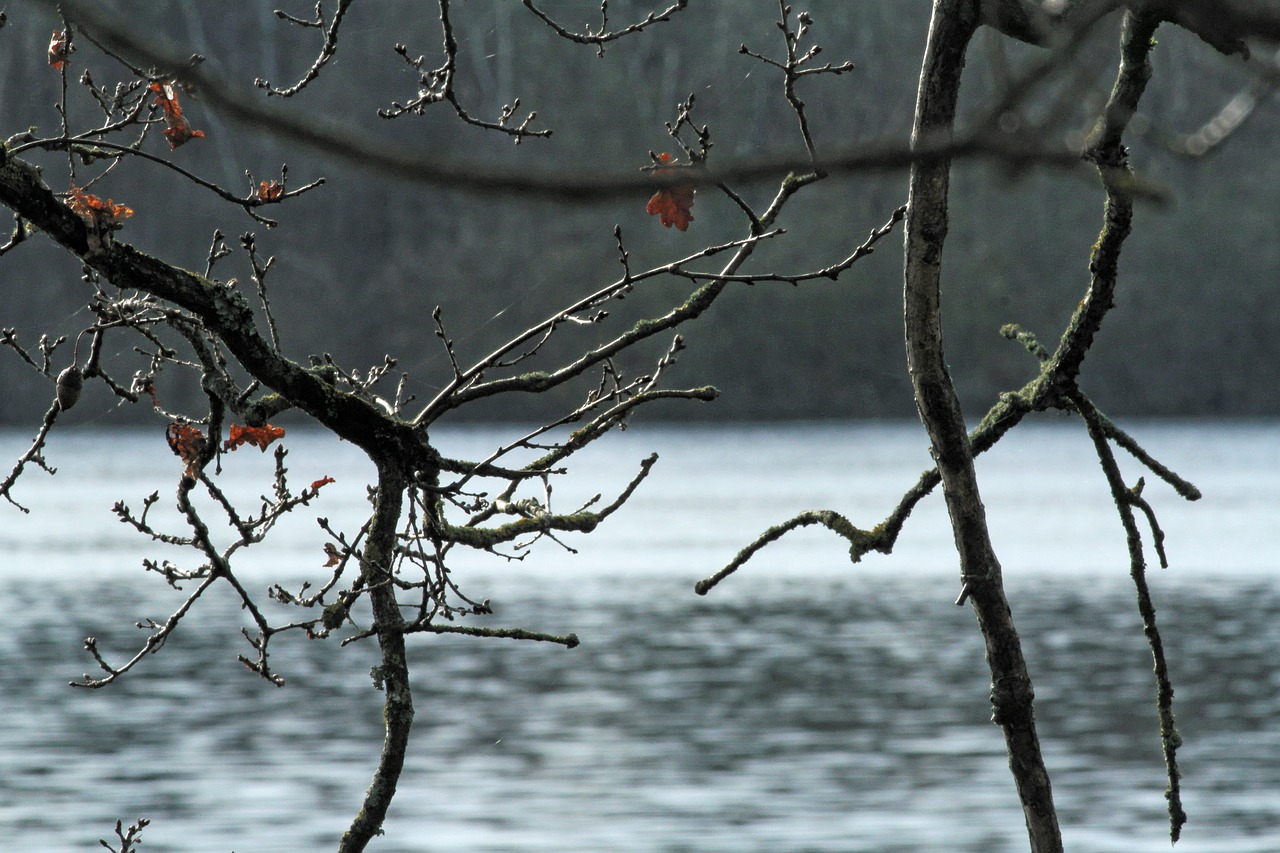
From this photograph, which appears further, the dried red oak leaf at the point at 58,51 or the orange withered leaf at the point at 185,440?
the dried red oak leaf at the point at 58,51

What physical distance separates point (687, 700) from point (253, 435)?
937 inches

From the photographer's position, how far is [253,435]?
373 centimetres

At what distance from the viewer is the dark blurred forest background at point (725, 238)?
75.3 m

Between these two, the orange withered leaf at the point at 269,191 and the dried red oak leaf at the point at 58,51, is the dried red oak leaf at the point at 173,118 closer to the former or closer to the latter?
the dried red oak leaf at the point at 58,51

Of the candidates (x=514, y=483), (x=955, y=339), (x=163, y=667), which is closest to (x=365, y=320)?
(x=955, y=339)

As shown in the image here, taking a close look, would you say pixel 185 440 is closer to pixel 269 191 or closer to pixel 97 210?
pixel 269 191

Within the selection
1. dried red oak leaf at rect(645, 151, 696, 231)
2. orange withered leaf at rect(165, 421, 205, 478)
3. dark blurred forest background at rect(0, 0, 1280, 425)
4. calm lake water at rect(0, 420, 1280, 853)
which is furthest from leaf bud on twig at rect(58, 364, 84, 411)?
dark blurred forest background at rect(0, 0, 1280, 425)

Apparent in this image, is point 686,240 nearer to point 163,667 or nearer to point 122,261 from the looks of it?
point 163,667

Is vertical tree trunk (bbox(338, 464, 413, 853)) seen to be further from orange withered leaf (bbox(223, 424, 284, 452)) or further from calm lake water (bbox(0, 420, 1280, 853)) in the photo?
calm lake water (bbox(0, 420, 1280, 853))

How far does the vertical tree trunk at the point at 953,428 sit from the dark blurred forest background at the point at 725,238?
67.8m

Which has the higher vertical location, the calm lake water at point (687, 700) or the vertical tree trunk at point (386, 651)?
the calm lake water at point (687, 700)

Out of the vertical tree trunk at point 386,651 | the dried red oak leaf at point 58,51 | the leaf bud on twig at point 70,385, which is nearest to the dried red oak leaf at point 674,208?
the vertical tree trunk at point 386,651

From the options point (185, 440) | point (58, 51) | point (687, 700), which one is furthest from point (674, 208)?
point (687, 700)

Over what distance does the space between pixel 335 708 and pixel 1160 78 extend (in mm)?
60827
